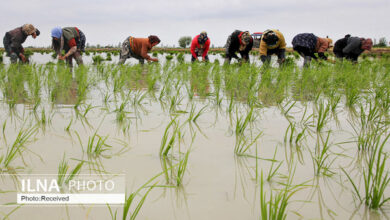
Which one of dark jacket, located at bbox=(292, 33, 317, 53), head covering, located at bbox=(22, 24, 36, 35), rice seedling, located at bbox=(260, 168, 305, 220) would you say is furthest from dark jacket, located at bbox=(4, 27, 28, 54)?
rice seedling, located at bbox=(260, 168, 305, 220)

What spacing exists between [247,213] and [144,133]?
895 mm

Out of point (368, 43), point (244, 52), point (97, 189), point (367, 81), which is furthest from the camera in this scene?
point (244, 52)

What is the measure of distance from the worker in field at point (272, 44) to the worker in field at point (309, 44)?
38 centimetres

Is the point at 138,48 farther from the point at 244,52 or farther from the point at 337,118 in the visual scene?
the point at 337,118

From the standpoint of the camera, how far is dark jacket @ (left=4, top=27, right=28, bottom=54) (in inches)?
229

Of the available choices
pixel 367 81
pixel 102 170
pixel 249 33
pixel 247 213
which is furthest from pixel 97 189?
pixel 249 33

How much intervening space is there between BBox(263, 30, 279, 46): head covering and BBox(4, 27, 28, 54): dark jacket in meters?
4.83

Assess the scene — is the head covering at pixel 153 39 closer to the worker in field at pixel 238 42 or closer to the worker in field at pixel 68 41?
the worker in field at pixel 68 41

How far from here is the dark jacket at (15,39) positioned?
229 inches

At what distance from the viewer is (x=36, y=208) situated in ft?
2.89

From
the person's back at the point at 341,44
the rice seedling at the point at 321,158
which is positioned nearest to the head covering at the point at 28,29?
the rice seedling at the point at 321,158

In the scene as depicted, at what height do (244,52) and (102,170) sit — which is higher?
(244,52)

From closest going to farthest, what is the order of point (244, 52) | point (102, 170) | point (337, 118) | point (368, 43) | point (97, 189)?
point (97, 189) < point (102, 170) < point (337, 118) < point (368, 43) < point (244, 52)

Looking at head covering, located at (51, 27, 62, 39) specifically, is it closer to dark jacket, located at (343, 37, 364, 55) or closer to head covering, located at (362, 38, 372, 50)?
dark jacket, located at (343, 37, 364, 55)
